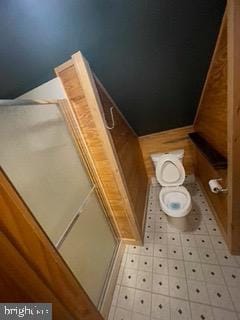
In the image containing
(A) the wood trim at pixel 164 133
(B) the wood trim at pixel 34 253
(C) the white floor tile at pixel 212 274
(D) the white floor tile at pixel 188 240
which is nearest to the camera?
(B) the wood trim at pixel 34 253

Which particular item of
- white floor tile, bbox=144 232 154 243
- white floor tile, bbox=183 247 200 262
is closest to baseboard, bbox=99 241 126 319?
white floor tile, bbox=144 232 154 243

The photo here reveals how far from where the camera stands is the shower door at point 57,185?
33.5 inches

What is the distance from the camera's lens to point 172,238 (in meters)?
1.81

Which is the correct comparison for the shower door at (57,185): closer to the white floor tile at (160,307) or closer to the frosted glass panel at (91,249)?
the frosted glass panel at (91,249)

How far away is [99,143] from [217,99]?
109 centimetres

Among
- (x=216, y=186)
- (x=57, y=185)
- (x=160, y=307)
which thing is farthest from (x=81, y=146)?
(x=160, y=307)

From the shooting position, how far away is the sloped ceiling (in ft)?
2.82

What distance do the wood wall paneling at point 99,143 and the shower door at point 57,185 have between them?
0.14 meters

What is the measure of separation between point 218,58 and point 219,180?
1.00 metres

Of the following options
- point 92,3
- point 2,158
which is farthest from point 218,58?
point 2,158

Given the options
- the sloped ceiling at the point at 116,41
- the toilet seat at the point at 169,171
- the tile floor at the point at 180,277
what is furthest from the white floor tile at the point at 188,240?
the sloped ceiling at the point at 116,41

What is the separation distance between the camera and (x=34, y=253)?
1.75ft

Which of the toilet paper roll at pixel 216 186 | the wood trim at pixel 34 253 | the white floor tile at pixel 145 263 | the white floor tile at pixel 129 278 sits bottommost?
the white floor tile at pixel 145 263

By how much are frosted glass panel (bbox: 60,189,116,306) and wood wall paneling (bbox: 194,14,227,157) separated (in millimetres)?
1290
